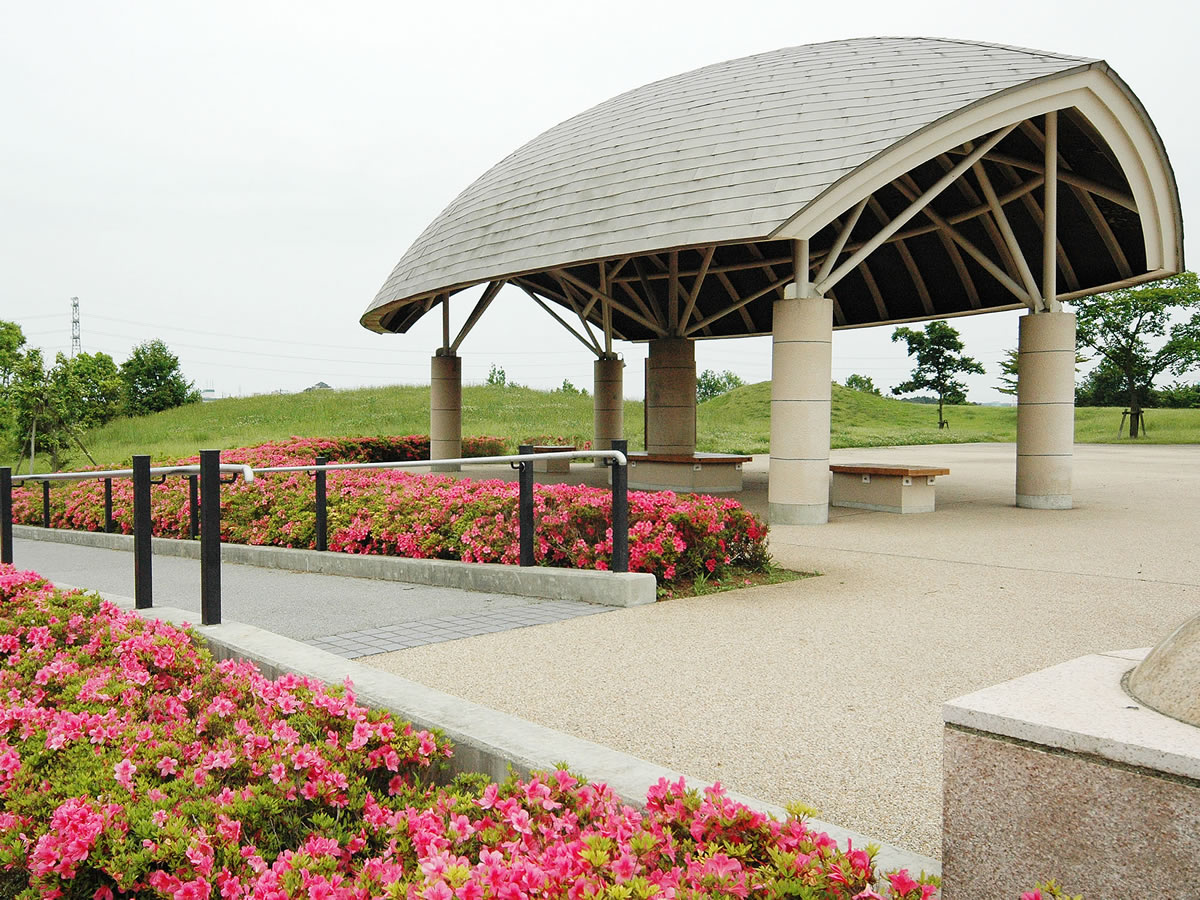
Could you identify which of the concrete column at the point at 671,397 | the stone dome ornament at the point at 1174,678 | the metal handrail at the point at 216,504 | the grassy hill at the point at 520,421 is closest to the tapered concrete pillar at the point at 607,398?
the concrete column at the point at 671,397

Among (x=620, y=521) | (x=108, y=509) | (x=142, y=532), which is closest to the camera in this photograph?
(x=142, y=532)

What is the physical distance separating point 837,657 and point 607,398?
1886 centimetres

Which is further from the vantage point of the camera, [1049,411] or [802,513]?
[1049,411]

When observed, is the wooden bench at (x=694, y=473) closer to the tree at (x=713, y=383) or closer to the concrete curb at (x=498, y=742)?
the concrete curb at (x=498, y=742)

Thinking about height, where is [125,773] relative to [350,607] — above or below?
above

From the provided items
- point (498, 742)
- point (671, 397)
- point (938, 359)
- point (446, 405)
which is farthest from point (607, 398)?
point (938, 359)

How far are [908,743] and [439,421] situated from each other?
17.9 meters

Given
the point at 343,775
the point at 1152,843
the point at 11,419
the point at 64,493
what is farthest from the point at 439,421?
the point at 11,419

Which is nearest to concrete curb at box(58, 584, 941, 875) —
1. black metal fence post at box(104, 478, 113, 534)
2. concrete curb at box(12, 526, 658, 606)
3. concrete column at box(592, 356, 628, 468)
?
concrete curb at box(12, 526, 658, 606)

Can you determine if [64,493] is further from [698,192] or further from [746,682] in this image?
[746,682]

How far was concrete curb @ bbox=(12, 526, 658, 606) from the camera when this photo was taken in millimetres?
6859

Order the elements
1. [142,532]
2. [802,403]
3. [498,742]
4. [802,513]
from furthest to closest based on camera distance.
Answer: [802,513], [802,403], [142,532], [498,742]

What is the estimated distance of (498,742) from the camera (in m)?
3.36

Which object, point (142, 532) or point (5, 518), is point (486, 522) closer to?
point (142, 532)
